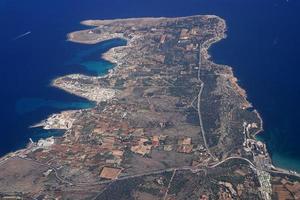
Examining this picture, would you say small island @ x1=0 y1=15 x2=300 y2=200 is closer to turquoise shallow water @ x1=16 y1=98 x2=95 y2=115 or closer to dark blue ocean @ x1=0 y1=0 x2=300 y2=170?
turquoise shallow water @ x1=16 y1=98 x2=95 y2=115

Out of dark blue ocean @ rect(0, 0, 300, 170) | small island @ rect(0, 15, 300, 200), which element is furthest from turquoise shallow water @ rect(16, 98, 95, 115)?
small island @ rect(0, 15, 300, 200)

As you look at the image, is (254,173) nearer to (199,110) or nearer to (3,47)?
(199,110)

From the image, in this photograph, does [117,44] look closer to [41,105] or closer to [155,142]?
[41,105]

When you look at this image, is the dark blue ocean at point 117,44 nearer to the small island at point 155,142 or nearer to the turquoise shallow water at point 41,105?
the turquoise shallow water at point 41,105

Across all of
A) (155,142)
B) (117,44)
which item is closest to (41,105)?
(155,142)

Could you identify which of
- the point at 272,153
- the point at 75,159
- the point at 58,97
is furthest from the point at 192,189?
the point at 58,97

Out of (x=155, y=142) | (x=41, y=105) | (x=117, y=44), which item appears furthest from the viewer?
(x=117, y=44)
